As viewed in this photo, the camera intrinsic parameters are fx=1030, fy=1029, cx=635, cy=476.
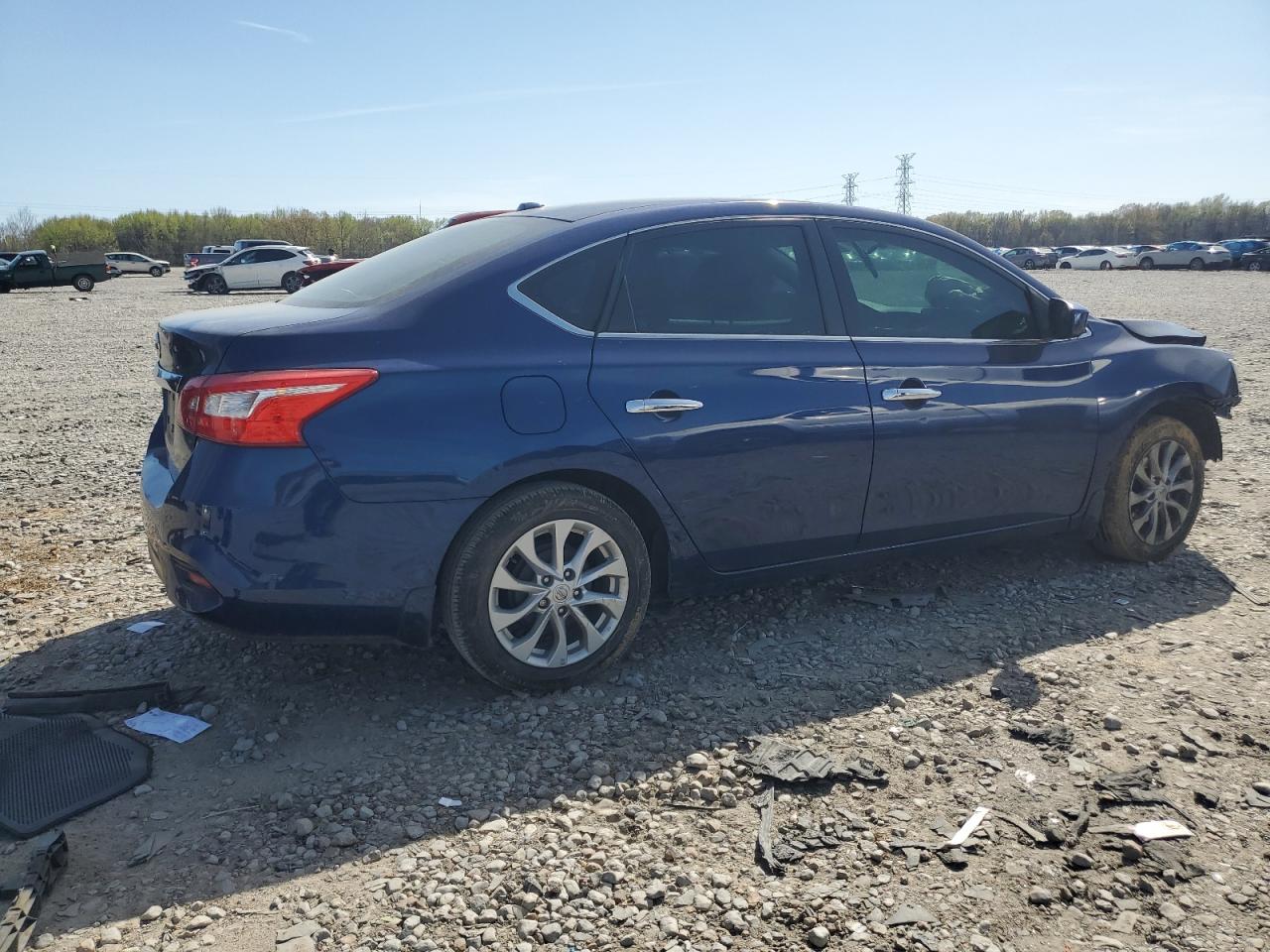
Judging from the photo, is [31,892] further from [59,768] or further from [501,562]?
[501,562]

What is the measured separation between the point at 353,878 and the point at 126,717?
142 centimetres

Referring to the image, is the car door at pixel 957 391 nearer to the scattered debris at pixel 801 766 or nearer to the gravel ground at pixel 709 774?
the gravel ground at pixel 709 774

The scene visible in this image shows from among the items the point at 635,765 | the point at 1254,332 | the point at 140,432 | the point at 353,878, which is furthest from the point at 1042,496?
the point at 1254,332

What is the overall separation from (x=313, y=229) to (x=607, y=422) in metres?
86.2

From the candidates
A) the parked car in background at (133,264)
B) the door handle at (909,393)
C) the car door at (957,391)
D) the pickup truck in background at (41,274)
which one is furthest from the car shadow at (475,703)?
the parked car in background at (133,264)

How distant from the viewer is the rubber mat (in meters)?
3.07

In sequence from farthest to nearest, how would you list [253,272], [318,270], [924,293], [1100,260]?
1. [1100,260]
2. [253,272]
3. [318,270]
4. [924,293]

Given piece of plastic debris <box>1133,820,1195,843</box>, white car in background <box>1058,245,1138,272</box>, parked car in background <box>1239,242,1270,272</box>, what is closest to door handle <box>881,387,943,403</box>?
piece of plastic debris <box>1133,820,1195,843</box>

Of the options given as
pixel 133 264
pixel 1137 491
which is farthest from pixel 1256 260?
pixel 133 264

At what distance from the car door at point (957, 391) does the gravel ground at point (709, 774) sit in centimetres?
49

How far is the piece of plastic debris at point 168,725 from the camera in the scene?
355 cm

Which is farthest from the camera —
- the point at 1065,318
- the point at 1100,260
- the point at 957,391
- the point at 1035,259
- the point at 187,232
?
the point at 187,232

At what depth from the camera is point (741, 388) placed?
3953 millimetres

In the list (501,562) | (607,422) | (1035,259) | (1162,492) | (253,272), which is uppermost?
(1035,259)
